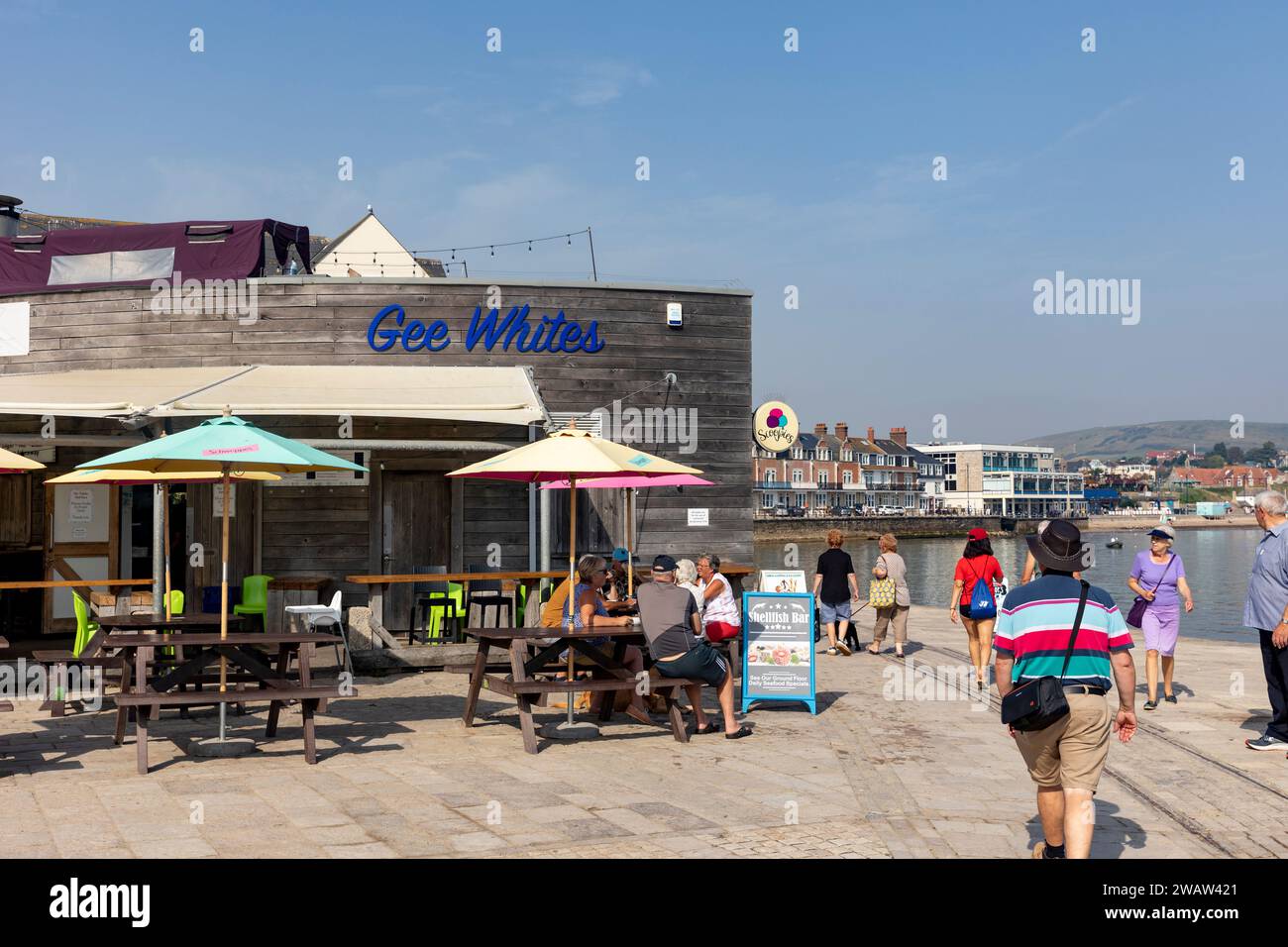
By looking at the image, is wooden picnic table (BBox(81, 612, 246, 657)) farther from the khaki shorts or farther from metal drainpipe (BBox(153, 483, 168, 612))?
the khaki shorts

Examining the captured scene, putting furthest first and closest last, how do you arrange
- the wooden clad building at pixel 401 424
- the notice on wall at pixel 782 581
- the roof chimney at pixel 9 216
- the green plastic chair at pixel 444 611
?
the roof chimney at pixel 9 216 < the wooden clad building at pixel 401 424 < the green plastic chair at pixel 444 611 < the notice on wall at pixel 782 581

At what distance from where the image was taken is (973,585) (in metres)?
11.4

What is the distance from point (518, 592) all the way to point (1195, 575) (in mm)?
49740

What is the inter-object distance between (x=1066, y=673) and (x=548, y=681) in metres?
4.37

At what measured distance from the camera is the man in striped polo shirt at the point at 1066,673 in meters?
4.93

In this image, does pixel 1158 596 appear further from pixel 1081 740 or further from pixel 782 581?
pixel 1081 740

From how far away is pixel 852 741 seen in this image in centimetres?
849

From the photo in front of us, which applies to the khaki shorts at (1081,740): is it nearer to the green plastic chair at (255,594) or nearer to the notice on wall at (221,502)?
the green plastic chair at (255,594)

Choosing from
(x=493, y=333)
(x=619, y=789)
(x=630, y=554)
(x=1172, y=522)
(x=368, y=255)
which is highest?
(x=368, y=255)

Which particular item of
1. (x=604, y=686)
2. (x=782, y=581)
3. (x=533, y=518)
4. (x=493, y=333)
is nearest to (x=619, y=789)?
(x=604, y=686)

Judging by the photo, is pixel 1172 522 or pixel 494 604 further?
pixel 1172 522

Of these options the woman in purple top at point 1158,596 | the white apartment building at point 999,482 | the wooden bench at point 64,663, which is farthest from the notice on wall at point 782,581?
the white apartment building at point 999,482

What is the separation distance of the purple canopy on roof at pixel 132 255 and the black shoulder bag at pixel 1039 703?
47.7ft

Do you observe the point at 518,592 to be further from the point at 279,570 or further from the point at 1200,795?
the point at 1200,795
